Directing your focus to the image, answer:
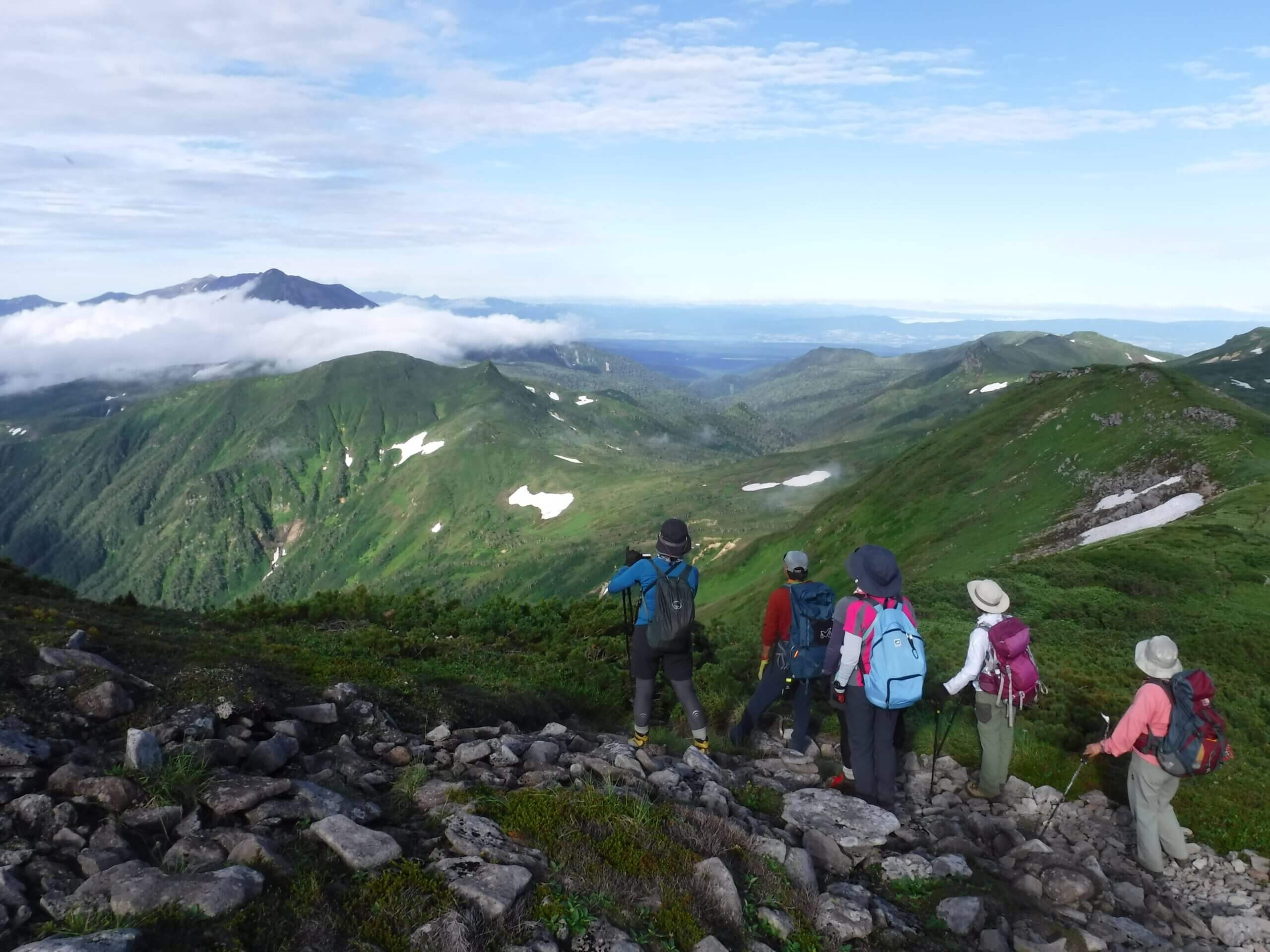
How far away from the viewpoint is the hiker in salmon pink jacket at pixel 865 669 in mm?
10766

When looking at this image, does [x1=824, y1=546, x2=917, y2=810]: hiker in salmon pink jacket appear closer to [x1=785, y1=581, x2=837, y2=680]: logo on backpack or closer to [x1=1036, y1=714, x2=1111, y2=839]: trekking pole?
[x1=785, y1=581, x2=837, y2=680]: logo on backpack

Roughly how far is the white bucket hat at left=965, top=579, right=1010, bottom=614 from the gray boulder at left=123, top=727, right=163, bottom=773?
11.2 m

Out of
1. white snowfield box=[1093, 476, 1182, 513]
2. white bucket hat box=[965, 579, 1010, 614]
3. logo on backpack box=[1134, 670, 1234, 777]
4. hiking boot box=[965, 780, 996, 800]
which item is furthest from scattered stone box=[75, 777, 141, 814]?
white snowfield box=[1093, 476, 1182, 513]

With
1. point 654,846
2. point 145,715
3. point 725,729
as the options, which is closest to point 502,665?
point 725,729

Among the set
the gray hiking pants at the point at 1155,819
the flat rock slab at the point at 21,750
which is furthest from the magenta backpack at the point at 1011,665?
the flat rock slab at the point at 21,750

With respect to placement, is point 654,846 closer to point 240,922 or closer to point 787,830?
point 787,830

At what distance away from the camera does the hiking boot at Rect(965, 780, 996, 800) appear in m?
12.2

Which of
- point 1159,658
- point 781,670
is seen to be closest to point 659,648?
point 781,670

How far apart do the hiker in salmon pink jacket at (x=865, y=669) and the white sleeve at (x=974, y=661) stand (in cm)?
100

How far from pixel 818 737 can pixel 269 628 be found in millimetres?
13960

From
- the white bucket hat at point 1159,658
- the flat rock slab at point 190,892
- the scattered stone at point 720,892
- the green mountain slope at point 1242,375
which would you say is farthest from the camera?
the green mountain slope at point 1242,375

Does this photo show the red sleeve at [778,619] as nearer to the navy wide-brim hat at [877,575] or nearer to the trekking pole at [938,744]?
the navy wide-brim hat at [877,575]

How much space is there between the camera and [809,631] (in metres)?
12.6

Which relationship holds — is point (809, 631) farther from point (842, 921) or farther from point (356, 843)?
point (356, 843)
